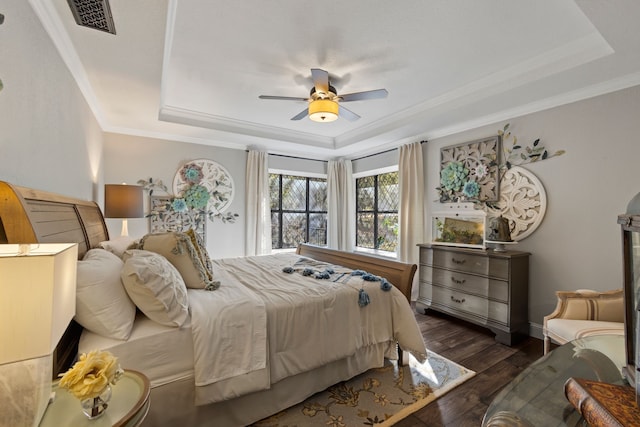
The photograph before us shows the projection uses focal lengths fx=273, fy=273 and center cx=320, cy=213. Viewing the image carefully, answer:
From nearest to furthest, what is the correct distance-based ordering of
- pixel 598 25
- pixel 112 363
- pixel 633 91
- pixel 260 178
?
pixel 112 363 < pixel 598 25 < pixel 633 91 < pixel 260 178

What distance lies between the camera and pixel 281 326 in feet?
5.54

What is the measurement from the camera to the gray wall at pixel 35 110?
4.11 feet

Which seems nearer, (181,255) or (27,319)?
(27,319)

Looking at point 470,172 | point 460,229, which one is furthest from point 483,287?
point 470,172

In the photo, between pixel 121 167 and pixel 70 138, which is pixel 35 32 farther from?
pixel 121 167

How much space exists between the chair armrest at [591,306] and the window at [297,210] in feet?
13.0

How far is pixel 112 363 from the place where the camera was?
2.99 ft

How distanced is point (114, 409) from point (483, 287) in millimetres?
3172

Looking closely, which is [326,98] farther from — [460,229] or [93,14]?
[460,229]

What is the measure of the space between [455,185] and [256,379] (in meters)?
3.28

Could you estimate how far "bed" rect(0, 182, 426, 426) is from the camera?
1.33m

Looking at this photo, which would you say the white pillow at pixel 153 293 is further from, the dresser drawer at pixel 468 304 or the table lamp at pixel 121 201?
the dresser drawer at pixel 468 304

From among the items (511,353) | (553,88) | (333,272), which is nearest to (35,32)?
(333,272)

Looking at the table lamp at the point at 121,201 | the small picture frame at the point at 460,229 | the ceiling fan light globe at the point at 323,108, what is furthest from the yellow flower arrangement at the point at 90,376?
the small picture frame at the point at 460,229
